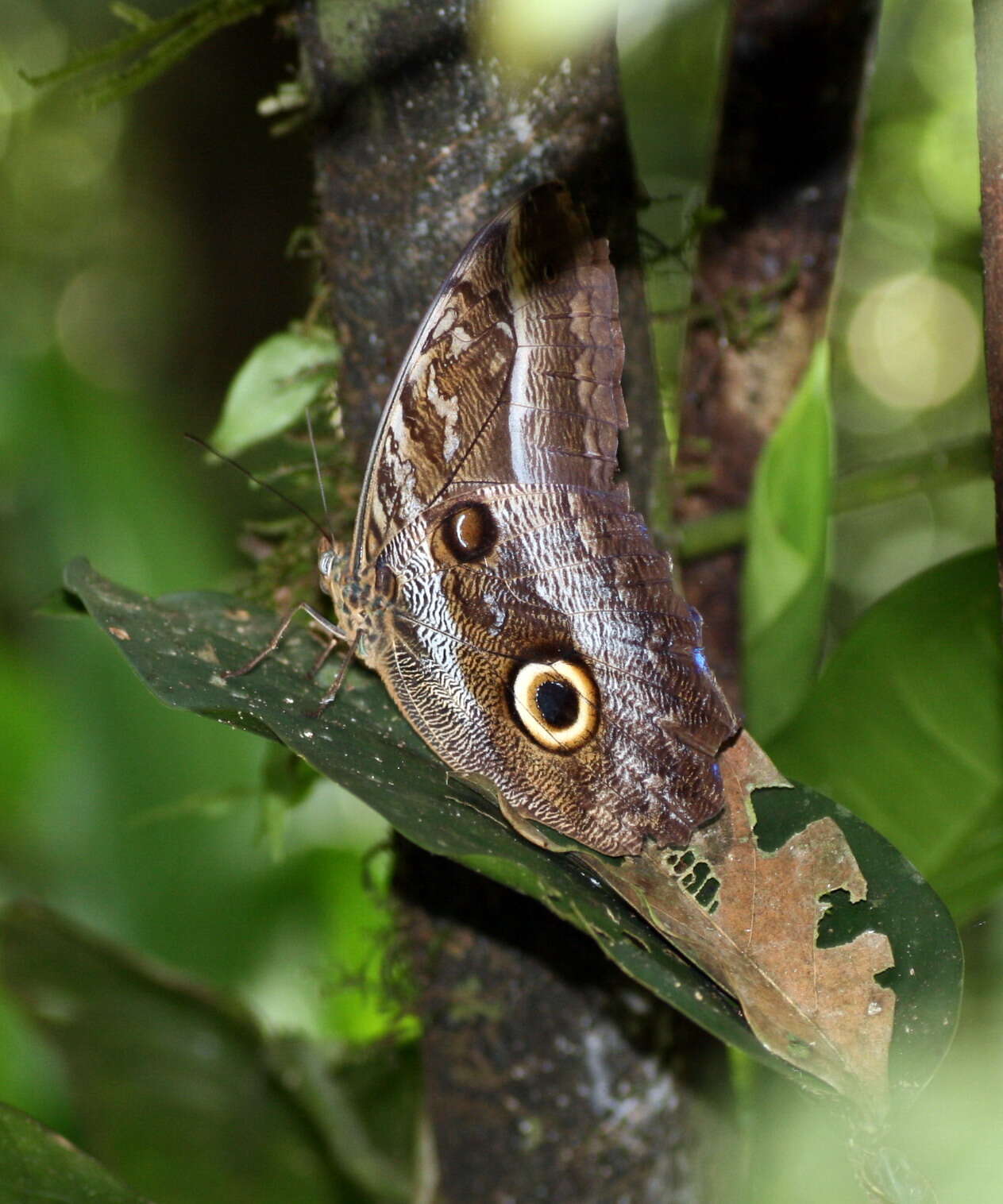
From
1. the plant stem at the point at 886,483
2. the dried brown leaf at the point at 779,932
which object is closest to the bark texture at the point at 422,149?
the plant stem at the point at 886,483

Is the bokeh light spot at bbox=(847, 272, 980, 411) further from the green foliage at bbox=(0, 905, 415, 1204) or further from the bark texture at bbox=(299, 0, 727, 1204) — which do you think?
the green foliage at bbox=(0, 905, 415, 1204)

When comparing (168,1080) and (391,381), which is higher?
(391,381)

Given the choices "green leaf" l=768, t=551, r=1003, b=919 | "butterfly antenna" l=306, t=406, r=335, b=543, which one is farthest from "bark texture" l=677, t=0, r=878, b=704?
"butterfly antenna" l=306, t=406, r=335, b=543

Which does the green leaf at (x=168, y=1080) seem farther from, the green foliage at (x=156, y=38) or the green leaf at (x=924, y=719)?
the green foliage at (x=156, y=38)

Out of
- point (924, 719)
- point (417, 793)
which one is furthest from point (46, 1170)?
point (924, 719)

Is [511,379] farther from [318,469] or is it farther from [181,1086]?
[181,1086]

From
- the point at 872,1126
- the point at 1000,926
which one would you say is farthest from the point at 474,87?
the point at 1000,926

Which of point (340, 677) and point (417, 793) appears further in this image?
point (340, 677)
